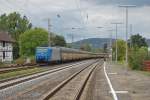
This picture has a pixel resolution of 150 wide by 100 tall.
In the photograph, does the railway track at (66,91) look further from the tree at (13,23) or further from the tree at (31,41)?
the tree at (13,23)

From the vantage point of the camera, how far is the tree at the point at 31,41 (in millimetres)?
137750

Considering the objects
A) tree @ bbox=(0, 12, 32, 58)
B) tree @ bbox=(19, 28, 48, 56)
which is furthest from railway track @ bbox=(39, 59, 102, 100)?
tree @ bbox=(0, 12, 32, 58)

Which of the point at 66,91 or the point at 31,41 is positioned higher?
the point at 31,41

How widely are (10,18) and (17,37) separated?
7082mm

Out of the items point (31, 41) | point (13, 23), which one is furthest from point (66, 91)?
point (13, 23)

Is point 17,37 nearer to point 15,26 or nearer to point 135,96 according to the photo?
point 15,26

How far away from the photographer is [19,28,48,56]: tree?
137750 millimetres

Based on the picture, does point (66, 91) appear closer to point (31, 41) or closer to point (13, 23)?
point (31, 41)

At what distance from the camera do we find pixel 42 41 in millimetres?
142625

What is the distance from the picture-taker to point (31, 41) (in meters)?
143

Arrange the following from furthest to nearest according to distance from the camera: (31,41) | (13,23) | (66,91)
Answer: (13,23), (31,41), (66,91)

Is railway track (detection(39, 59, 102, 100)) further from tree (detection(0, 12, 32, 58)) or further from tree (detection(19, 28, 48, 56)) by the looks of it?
tree (detection(0, 12, 32, 58))

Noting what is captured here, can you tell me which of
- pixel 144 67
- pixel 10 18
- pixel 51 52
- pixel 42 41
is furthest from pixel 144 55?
pixel 10 18

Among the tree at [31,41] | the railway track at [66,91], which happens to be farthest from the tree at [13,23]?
the railway track at [66,91]
